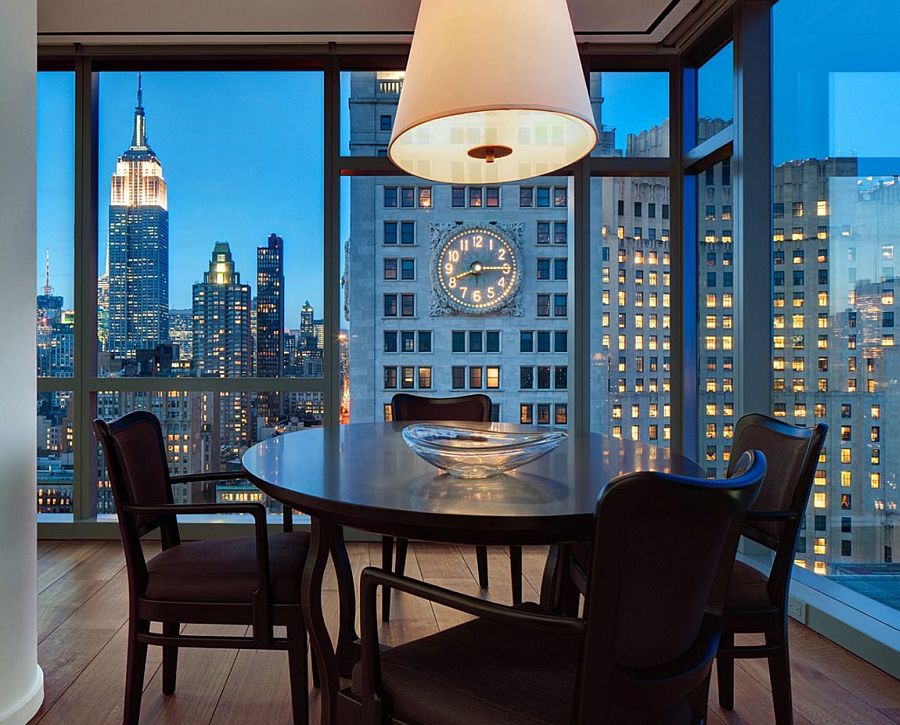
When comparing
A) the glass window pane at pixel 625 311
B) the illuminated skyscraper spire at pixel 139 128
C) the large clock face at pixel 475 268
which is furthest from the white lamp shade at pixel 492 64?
the illuminated skyscraper spire at pixel 139 128

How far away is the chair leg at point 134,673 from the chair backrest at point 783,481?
1.67 meters

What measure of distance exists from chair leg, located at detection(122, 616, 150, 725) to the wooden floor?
7.6 inches

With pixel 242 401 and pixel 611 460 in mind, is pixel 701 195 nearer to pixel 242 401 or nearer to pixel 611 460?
pixel 611 460

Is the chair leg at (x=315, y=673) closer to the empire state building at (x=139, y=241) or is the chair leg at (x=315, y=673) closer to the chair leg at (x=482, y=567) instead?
→ the chair leg at (x=482, y=567)

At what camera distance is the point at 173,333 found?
13.1 ft

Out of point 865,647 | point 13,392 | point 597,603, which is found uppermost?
point 13,392

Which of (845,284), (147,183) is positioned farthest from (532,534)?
(147,183)

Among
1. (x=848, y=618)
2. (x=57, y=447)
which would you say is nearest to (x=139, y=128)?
(x=57, y=447)

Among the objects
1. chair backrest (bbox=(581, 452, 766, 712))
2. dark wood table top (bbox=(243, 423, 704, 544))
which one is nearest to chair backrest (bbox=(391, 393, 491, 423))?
dark wood table top (bbox=(243, 423, 704, 544))

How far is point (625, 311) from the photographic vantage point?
4012 mm

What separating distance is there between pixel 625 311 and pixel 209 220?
2.60 meters

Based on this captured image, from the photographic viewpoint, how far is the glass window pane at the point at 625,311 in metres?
3.98

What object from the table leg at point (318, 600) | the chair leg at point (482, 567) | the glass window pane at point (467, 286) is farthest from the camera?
the glass window pane at point (467, 286)

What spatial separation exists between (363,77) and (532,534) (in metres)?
3.49
